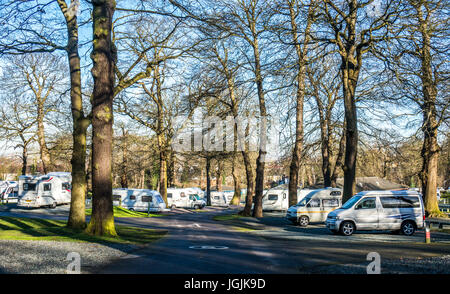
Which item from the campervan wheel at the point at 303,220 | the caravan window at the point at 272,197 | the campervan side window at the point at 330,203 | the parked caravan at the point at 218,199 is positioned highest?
the campervan side window at the point at 330,203

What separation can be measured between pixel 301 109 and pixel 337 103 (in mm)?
3570

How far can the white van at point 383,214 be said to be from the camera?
19.7 metres

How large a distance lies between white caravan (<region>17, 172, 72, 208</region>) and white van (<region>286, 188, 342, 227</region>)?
22.1 metres

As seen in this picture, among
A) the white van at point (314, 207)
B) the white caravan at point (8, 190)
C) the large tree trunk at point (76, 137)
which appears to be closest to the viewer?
the large tree trunk at point (76, 137)

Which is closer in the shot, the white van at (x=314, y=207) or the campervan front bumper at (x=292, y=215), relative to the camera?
the campervan front bumper at (x=292, y=215)

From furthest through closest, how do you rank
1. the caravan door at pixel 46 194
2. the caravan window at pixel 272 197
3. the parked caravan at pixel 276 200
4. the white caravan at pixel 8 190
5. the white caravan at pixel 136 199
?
the white caravan at pixel 8 190
the caravan window at pixel 272 197
the parked caravan at pixel 276 200
the white caravan at pixel 136 199
the caravan door at pixel 46 194

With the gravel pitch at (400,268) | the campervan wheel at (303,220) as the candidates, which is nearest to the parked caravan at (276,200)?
the campervan wheel at (303,220)

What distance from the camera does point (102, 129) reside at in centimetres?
1460

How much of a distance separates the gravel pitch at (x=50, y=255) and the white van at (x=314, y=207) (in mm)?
16713

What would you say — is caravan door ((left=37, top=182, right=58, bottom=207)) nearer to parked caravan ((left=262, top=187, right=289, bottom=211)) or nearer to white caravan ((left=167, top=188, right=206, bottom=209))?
white caravan ((left=167, top=188, right=206, bottom=209))

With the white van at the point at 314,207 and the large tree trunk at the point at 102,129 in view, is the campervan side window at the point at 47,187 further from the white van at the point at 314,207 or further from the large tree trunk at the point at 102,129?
the large tree trunk at the point at 102,129
